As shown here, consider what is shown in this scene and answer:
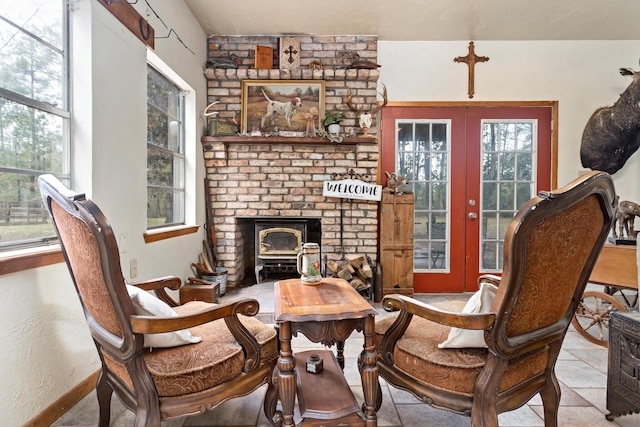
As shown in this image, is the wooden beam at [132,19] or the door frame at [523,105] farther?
the door frame at [523,105]

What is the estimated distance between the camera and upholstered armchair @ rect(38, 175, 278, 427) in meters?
1.02

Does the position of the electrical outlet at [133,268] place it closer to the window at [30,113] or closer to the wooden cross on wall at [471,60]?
the window at [30,113]

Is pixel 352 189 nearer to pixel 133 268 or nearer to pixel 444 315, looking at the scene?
pixel 133 268

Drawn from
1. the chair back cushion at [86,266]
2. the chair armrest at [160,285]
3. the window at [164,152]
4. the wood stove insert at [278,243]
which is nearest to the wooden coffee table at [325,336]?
the chair back cushion at [86,266]

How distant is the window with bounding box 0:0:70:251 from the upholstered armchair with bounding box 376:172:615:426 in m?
1.68

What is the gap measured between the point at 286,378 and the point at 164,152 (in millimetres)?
2294

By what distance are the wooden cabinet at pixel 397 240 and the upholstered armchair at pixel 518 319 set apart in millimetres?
2009

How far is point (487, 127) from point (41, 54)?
12.4 ft

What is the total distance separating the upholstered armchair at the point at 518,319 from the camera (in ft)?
3.33

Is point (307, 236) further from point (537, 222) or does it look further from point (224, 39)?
point (537, 222)

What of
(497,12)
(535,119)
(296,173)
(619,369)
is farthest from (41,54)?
(535,119)

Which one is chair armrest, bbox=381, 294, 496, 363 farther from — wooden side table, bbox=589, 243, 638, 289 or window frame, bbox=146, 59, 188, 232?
window frame, bbox=146, 59, 188, 232

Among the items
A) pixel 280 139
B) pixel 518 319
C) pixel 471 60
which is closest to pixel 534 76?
pixel 471 60

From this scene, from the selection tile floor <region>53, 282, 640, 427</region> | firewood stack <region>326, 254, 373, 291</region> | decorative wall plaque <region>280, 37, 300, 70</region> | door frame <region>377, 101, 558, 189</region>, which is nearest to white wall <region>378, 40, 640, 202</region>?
door frame <region>377, 101, 558, 189</region>
